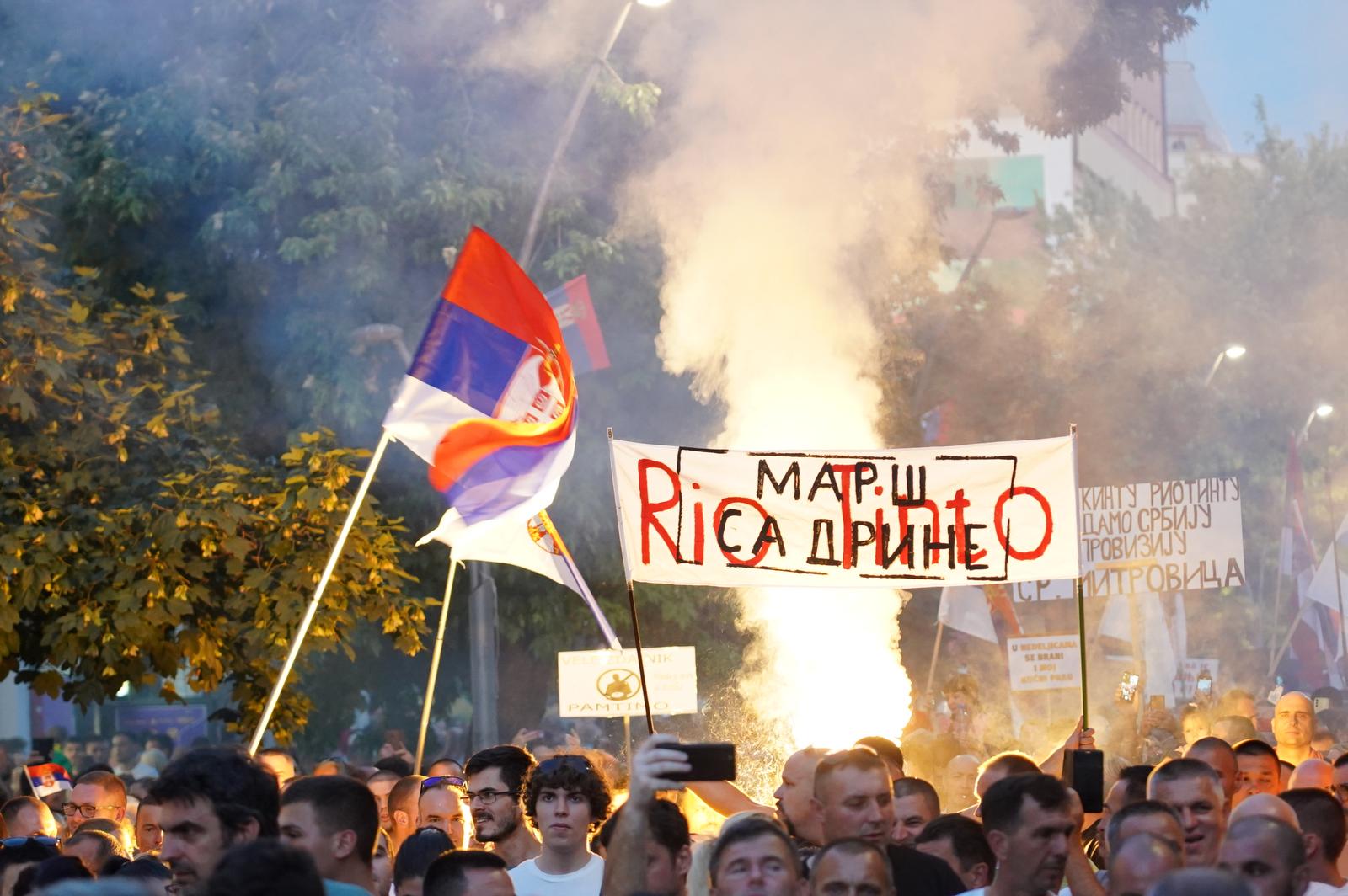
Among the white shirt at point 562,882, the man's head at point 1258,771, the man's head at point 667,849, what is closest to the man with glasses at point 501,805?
the white shirt at point 562,882

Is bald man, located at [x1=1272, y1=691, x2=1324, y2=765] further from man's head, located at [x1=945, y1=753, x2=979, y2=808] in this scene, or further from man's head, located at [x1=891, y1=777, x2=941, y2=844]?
man's head, located at [x1=891, y1=777, x2=941, y2=844]

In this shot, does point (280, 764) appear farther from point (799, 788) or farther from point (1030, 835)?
point (1030, 835)

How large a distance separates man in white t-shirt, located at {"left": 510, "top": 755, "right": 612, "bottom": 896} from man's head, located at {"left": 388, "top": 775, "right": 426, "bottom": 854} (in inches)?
85.9

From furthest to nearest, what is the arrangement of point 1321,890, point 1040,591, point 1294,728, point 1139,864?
point 1040,591 < point 1294,728 < point 1321,890 < point 1139,864

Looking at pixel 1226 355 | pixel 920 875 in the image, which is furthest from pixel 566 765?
pixel 1226 355

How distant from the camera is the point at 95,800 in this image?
8.60m

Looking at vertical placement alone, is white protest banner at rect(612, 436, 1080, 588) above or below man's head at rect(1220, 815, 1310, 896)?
above

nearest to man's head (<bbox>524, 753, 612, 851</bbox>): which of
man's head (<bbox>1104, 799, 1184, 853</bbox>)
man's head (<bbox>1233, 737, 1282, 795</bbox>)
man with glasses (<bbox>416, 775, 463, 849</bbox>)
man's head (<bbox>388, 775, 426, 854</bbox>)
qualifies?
man with glasses (<bbox>416, 775, 463, 849</bbox>)

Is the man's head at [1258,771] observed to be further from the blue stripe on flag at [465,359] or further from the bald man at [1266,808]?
the blue stripe on flag at [465,359]

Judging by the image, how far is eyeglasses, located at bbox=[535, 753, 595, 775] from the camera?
6.18 metres

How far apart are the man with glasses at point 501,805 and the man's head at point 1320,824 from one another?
2.52 m

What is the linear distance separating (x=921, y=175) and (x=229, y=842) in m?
14.2

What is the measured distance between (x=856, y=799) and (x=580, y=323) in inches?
372

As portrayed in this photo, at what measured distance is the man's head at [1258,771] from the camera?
25.4ft
